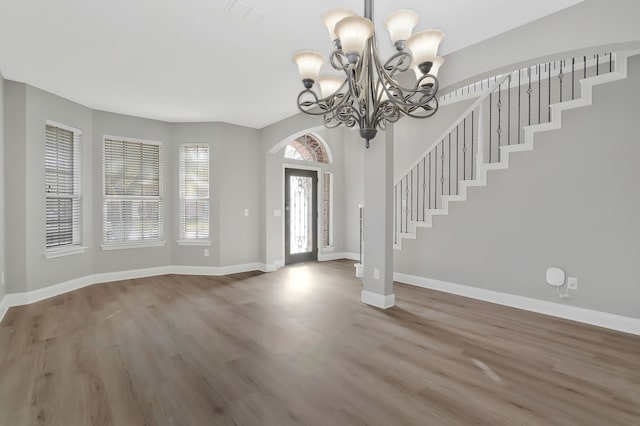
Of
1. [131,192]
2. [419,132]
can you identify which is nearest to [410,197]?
[419,132]

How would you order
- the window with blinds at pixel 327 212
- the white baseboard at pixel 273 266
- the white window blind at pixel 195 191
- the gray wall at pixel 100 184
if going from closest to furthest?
the gray wall at pixel 100 184 < the white window blind at pixel 195 191 < the white baseboard at pixel 273 266 < the window with blinds at pixel 327 212

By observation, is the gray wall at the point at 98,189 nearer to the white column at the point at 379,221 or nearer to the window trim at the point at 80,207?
the window trim at the point at 80,207

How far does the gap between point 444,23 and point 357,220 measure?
16.1ft

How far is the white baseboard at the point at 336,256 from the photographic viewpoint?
690 cm

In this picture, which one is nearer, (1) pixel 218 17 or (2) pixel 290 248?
(1) pixel 218 17

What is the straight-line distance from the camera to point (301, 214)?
6.67m

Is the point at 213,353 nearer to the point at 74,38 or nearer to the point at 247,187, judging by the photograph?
the point at 74,38

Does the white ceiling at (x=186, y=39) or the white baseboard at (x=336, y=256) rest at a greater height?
the white ceiling at (x=186, y=39)

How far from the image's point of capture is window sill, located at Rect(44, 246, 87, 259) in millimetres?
4168

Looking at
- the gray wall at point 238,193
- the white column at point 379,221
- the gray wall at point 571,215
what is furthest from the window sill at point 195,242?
the gray wall at point 571,215

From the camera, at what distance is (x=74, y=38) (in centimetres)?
275

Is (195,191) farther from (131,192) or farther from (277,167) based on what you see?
(277,167)

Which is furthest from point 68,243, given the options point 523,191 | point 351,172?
point 523,191

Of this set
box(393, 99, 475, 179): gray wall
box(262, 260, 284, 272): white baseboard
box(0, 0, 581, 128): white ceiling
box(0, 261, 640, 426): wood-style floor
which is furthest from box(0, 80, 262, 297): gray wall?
box(393, 99, 475, 179): gray wall
